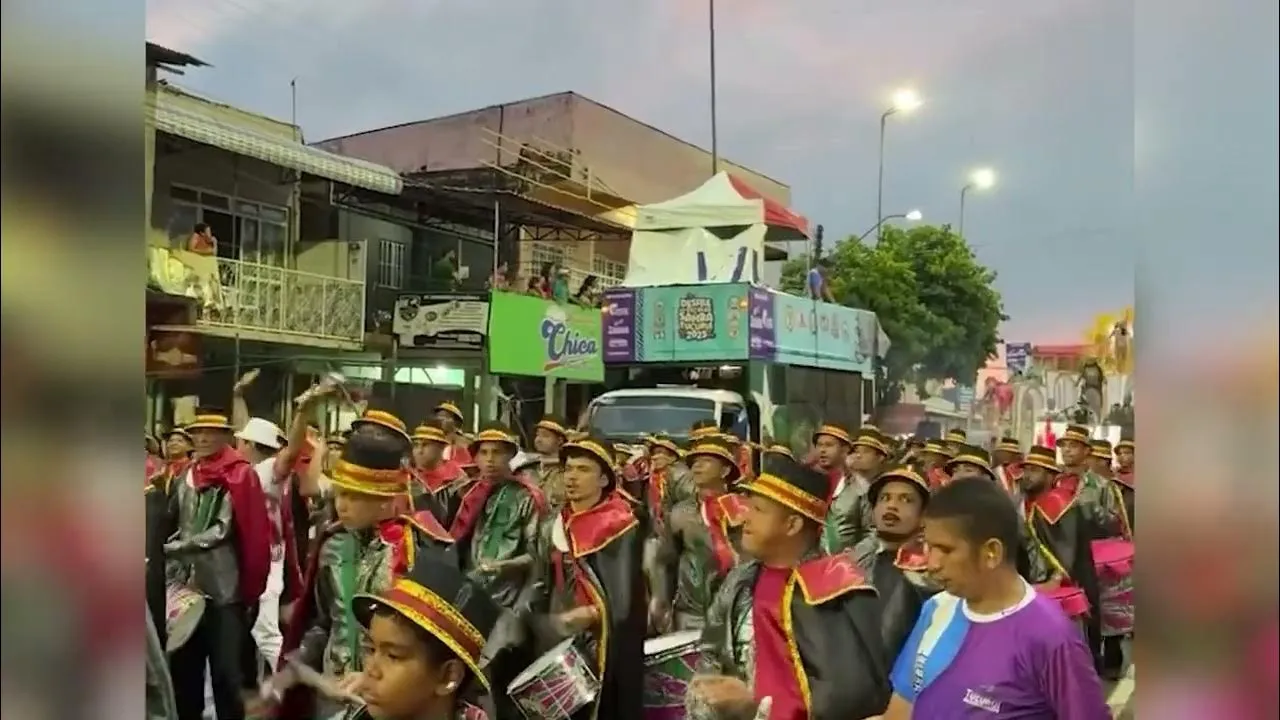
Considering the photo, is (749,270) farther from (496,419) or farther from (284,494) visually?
(284,494)

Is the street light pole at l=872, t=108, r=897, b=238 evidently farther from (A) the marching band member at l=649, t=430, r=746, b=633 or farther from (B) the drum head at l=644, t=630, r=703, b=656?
(B) the drum head at l=644, t=630, r=703, b=656

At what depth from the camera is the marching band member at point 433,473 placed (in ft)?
5.56

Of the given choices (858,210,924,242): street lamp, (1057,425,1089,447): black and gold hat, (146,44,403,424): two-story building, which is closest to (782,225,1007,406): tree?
(858,210,924,242): street lamp

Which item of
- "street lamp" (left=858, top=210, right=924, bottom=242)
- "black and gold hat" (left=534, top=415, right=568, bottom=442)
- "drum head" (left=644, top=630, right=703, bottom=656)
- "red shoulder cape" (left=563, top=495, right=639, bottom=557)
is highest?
"street lamp" (left=858, top=210, right=924, bottom=242)

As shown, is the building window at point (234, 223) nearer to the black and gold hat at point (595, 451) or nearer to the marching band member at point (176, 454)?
the marching band member at point (176, 454)

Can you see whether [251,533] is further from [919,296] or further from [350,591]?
[919,296]

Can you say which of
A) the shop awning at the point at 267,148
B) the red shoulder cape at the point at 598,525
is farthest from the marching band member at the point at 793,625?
the shop awning at the point at 267,148

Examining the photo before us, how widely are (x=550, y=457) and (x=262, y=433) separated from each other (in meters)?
0.44

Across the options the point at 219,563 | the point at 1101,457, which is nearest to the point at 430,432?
the point at 219,563

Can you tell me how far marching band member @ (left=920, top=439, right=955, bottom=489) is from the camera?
122 cm

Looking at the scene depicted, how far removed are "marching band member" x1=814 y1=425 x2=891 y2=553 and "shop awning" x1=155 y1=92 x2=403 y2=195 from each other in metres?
0.73
